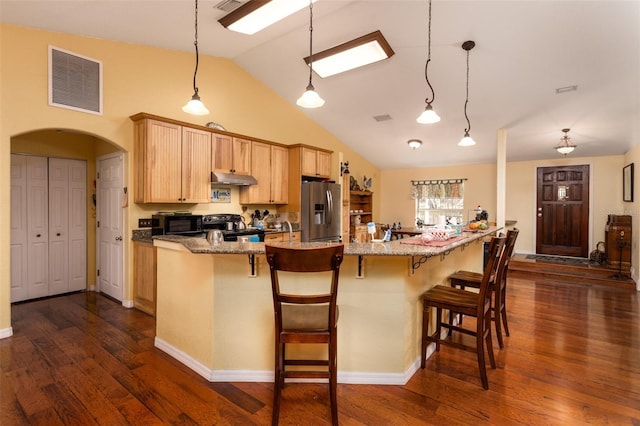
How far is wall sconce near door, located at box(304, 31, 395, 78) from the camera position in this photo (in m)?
3.64

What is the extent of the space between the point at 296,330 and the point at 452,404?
1.15 m

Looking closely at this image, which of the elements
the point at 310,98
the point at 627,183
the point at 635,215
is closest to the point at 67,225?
the point at 310,98

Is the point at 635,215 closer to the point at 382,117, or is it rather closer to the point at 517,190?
the point at 517,190

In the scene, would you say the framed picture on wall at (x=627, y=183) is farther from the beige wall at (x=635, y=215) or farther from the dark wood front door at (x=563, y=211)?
the dark wood front door at (x=563, y=211)

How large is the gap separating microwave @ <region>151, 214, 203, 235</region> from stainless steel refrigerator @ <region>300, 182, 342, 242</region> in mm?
1871

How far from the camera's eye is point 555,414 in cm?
193

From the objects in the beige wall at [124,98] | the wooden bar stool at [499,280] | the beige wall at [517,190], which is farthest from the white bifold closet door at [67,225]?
the beige wall at [517,190]

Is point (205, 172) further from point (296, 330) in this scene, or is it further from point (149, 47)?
point (296, 330)

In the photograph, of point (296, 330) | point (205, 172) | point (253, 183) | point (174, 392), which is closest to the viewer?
point (296, 330)

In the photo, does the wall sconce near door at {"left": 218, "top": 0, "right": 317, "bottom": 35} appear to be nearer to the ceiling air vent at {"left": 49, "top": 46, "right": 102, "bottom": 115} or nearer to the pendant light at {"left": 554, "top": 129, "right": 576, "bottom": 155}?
the ceiling air vent at {"left": 49, "top": 46, "right": 102, "bottom": 115}

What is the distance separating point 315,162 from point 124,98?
3099 millimetres

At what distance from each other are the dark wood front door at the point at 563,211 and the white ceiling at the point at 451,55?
0.74m

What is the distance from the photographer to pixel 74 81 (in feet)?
11.2

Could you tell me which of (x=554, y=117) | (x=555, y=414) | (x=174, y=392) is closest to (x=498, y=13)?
(x=554, y=117)
